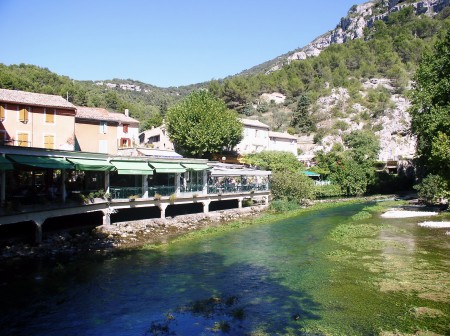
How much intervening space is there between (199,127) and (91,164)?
99.2 ft

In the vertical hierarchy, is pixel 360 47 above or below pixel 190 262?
above

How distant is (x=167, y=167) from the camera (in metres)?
36.2

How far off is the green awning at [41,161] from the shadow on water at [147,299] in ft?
21.4

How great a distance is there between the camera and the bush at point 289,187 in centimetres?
5253

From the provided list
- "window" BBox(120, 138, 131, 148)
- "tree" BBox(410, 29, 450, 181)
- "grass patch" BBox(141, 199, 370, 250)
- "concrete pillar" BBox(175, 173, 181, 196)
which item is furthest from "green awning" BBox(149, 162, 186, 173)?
"tree" BBox(410, 29, 450, 181)

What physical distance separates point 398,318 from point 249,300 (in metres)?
5.76

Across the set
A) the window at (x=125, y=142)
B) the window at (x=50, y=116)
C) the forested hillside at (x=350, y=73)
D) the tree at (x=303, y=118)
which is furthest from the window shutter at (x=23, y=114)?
the tree at (x=303, y=118)

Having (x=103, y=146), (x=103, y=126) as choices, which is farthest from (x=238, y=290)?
(x=103, y=126)

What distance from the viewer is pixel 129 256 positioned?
23.8 metres

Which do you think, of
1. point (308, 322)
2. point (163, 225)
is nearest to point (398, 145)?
point (163, 225)

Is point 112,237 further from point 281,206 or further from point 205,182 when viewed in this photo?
point 281,206

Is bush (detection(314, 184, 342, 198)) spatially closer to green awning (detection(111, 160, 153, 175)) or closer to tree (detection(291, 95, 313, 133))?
green awning (detection(111, 160, 153, 175))

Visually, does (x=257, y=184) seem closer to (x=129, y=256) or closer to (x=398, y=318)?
(x=129, y=256)

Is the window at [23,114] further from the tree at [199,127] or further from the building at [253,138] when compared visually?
the building at [253,138]
